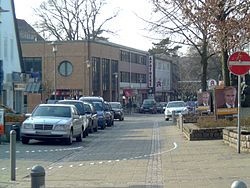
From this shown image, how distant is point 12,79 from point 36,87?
194cm

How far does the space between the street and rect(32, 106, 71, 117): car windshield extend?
1.71 m

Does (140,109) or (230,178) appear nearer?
(230,178)

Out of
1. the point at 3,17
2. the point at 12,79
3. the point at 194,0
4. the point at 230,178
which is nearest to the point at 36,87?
the point at 12,79

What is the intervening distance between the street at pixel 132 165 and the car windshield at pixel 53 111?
1708mm

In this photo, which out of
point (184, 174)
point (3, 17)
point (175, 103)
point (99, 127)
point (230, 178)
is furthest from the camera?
point (175, 103)

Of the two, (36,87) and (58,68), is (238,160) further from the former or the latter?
(58,68)

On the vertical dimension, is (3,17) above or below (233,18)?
above

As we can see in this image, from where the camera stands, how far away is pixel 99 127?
3953cm

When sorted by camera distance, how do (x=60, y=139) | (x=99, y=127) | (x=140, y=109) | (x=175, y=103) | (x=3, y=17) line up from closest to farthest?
(x=60, y=139) < (x=99, y=127) < (x=3, y=17) < (x=175, y=103) < (x=140, y=109)

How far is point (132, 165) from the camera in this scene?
53.2 ft

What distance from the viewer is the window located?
7438 cm

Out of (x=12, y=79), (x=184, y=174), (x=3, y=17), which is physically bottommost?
(x=184, y=174)

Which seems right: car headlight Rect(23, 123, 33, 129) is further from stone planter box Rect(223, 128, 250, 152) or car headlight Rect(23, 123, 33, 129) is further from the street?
stone planter box Rect(223, 128, 250, 152)

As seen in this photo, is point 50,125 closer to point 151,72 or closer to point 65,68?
point 65,68
